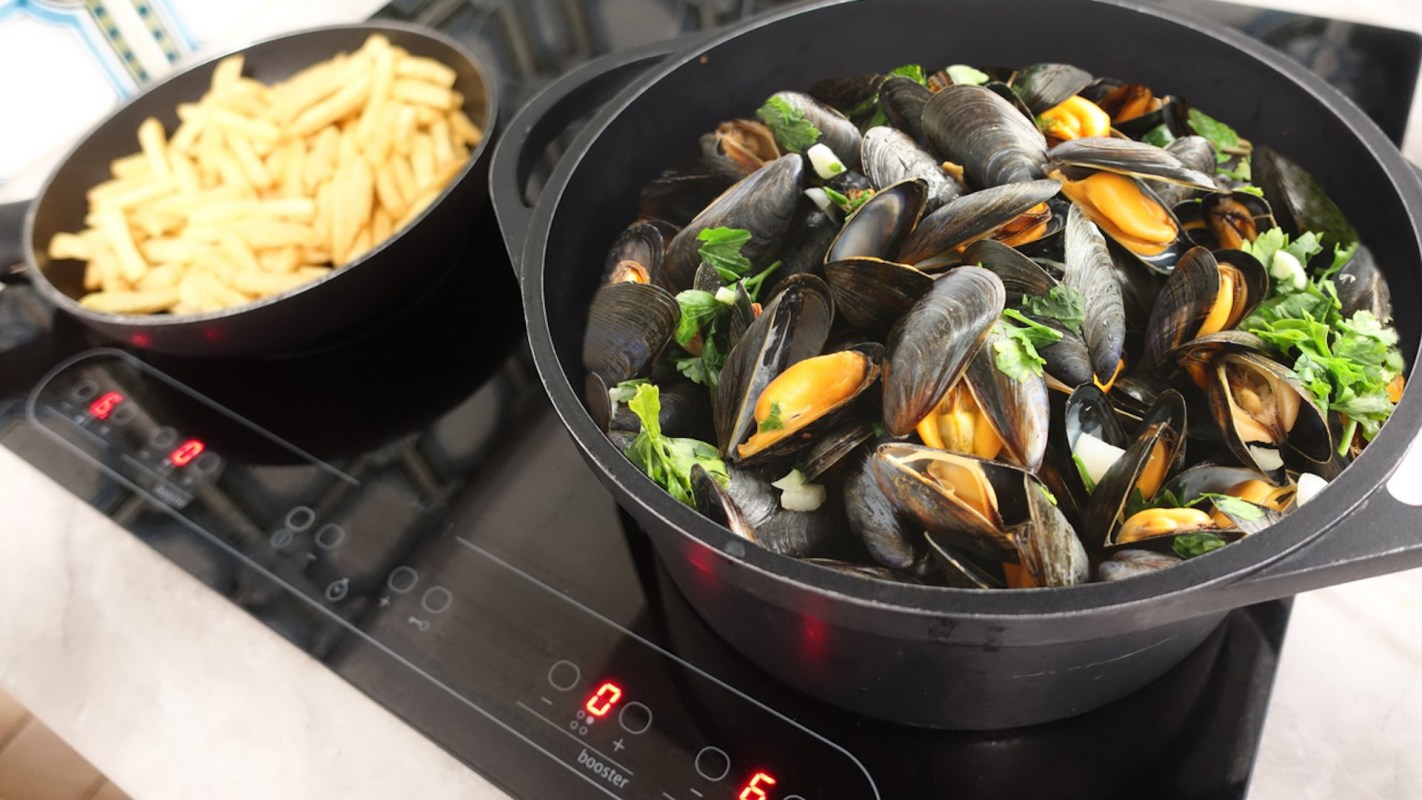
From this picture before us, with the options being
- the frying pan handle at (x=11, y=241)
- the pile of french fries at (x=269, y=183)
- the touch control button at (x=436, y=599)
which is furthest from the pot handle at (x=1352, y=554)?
the frying pan handle at (x=11, y=241)

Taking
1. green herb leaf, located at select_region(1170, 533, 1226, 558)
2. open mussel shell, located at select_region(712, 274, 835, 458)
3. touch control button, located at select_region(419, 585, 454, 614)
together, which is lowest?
green herb leaf, located at select_region(1170, 533, 1226, 558)

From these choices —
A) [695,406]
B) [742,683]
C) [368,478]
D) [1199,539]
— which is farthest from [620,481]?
[368,478]

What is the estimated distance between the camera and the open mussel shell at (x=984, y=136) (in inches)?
38.8

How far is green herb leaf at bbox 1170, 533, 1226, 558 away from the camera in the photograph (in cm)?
75

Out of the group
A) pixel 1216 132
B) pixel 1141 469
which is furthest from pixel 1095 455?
pixel 1216 132

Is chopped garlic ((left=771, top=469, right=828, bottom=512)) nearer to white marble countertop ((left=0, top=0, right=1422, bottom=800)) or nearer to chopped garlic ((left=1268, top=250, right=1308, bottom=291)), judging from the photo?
white marble countertop ((left=0, top=0, right=1422, bottom=800))

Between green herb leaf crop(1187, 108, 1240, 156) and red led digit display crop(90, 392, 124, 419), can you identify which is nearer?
green herb leaf crop(1187, 108, 1240, 156)

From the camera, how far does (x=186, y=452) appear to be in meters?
1.28

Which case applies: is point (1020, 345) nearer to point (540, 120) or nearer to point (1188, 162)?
point (1188, 162)

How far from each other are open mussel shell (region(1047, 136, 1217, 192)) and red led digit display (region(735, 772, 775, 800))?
72cm

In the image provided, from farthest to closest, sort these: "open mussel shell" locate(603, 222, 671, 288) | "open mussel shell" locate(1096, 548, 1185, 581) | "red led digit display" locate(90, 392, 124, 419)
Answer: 1. "red led digit display" locate(90, 392, 124, 419)
2. "open mussel shell" locate(603, 222, 671, 288)
3. "open mussel shell" locate(1096, 548, 1185, 581)

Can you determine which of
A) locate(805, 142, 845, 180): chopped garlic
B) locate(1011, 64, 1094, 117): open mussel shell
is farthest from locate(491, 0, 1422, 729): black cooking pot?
locate(805, 142, 845, 180): chopped garlic

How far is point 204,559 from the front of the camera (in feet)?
3.79

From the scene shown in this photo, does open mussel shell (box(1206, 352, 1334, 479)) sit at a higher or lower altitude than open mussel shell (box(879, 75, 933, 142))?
lower
